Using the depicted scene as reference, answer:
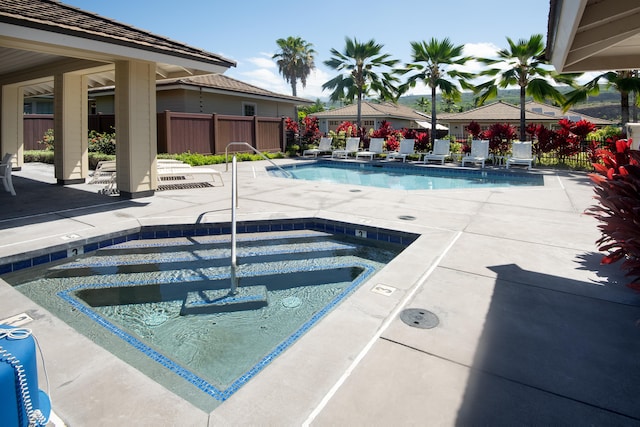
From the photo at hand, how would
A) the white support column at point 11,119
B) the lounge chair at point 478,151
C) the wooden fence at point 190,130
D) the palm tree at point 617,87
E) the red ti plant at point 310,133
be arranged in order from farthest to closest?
the red ti plant at point 310,133, the wooden fence at point 190,130, the lounge chair at point 478,151, the palm tree at point 617,87, the white support column at point 11,119

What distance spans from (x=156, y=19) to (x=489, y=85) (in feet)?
52.7

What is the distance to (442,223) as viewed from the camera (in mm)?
6129

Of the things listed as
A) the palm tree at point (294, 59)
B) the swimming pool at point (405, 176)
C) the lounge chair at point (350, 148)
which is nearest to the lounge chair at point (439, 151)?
the swimming pool at point (405, 176)

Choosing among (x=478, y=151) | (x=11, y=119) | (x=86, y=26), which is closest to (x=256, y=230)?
(x=86, y=26)

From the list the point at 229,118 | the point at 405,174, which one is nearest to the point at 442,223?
the point at 405,174

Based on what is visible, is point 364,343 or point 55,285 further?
point 55,285

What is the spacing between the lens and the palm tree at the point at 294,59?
1918 inches

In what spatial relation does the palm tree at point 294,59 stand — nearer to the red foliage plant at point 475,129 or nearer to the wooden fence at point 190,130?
the wooden fence at point 190,130

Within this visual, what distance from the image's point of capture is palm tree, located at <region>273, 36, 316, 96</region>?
160 feet

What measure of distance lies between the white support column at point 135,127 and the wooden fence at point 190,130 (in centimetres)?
744

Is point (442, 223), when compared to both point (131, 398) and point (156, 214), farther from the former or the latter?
point (131, 398)

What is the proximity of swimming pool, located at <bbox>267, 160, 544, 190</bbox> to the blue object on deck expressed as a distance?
1040 cm

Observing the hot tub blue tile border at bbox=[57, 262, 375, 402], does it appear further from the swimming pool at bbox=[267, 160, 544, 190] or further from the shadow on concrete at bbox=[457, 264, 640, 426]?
the swimming pool at bbox=[267, 160, 544, 190]

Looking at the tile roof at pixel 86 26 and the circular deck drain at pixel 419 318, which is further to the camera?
the tile roof at pixel 86 26
